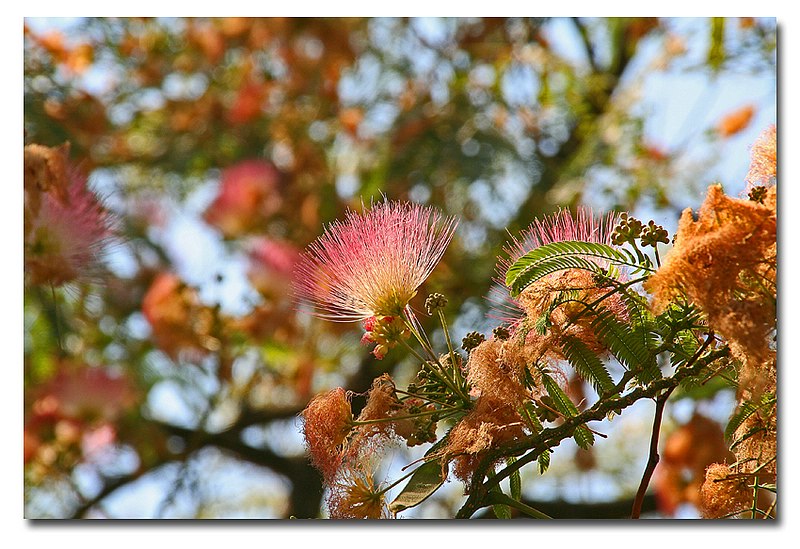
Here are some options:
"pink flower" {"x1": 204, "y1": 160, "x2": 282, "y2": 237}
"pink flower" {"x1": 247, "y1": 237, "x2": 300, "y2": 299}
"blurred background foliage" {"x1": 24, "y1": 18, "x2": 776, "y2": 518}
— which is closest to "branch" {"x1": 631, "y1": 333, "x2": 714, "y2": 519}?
"blurred background foliage" {"x1": 24, "y1": 18, "x2": 776, "y2": 518}

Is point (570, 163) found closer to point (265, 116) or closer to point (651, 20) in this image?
point (651, 20)

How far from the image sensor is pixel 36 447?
1.60 m

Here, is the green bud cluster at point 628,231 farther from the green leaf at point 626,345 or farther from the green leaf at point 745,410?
the green leaf at point 745,410

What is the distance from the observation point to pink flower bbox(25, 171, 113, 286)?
1.11 metres

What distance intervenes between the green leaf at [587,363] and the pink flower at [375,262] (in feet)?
0.41

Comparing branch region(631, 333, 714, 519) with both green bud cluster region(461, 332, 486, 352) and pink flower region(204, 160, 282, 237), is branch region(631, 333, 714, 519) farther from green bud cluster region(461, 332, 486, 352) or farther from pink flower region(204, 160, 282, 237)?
pink flower region(204, 160, 282, 237)

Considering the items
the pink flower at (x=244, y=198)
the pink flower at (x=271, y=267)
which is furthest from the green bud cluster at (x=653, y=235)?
the pink flower at (x=244, y=198)

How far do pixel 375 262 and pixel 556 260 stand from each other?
0.15 meters

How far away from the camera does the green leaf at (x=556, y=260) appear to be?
2.34 feet

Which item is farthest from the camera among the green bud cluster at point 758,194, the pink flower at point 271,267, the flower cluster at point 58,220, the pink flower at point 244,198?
the pink flower at point 244,198

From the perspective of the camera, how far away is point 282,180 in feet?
7.44

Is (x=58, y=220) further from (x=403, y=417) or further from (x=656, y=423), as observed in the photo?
(x=656, y=423)
